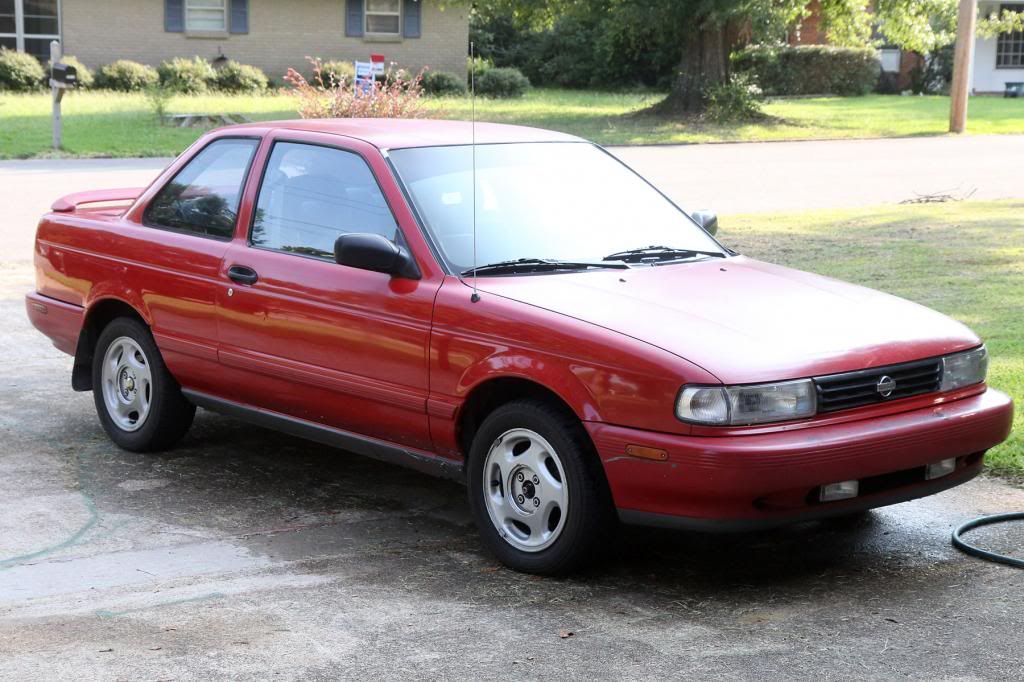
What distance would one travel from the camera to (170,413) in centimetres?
690

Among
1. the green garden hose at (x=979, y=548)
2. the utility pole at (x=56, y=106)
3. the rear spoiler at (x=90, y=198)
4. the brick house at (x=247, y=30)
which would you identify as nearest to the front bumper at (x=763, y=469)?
the green garden hose at (x=979, y=548)

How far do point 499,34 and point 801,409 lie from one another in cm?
4927

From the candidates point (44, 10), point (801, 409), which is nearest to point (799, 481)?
point (801, 409)

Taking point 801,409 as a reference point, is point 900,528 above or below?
below

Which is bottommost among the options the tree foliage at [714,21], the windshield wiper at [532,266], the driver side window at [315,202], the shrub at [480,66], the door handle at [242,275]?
the door handle at [242,275]

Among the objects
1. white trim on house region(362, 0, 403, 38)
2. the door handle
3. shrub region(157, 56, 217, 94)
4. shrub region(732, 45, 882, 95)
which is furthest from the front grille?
shrub region(732, 45, 882, 95)

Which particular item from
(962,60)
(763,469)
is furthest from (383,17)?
(763,469)

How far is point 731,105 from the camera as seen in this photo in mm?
33250

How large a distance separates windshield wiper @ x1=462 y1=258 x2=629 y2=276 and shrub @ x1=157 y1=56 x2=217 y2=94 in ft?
109

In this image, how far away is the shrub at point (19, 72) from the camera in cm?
3612

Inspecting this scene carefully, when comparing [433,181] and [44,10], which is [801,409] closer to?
[433,181]

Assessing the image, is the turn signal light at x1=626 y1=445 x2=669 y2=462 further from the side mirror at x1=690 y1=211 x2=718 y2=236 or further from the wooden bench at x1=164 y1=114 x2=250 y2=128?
the wooden bench at x1=164 y1=114 x2=250 y2=128

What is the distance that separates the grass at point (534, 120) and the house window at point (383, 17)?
476 cm

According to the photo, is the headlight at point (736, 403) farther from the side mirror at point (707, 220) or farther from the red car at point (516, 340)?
the side mirror at point (707, 220)
